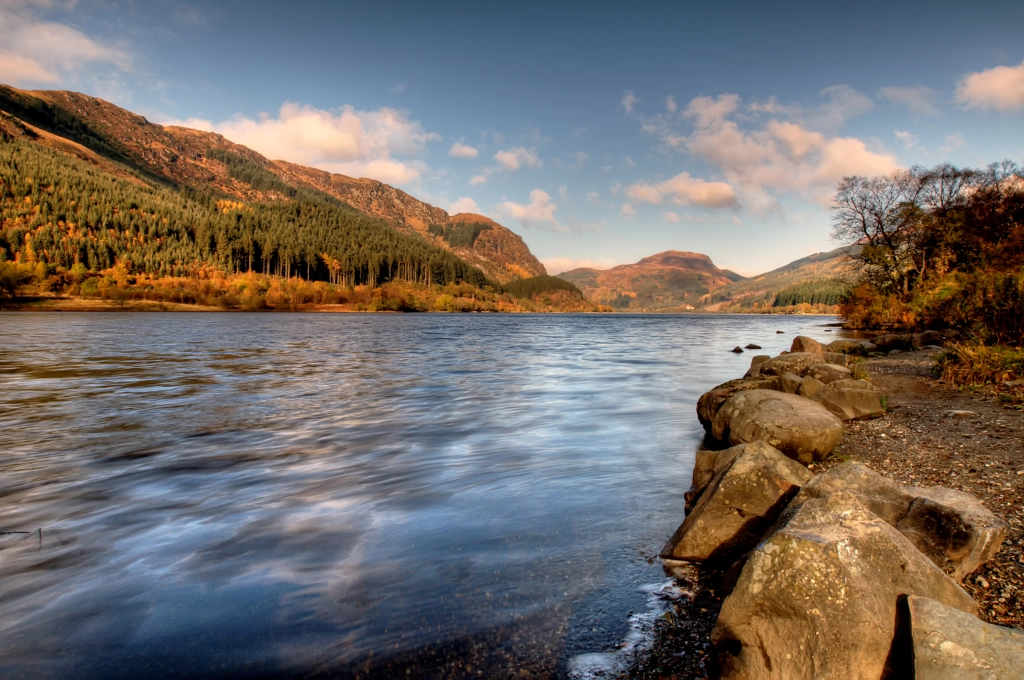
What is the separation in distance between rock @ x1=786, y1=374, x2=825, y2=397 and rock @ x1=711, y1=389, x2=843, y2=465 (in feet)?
10.0

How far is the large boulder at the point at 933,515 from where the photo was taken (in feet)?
14.7

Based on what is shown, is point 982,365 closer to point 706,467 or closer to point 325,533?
point 706,467

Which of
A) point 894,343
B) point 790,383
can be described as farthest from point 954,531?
point 894,343

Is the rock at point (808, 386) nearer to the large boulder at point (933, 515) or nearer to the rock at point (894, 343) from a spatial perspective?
the large boulder at point (933, 515)

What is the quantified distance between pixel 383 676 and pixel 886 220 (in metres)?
54.2

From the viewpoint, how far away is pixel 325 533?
23.1 ft

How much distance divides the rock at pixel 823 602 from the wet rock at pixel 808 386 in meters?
9.54

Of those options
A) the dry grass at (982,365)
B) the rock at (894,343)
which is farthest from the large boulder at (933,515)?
the rock at (894,343)

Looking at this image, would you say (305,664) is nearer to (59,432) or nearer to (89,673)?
(89,673)

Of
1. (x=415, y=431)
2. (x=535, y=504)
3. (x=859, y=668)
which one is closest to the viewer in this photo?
(x=859, y=668)

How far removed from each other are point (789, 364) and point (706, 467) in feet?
34.6

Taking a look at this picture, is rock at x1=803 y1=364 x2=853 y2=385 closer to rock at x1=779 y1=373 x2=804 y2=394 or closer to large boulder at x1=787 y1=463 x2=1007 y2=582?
rock at x1=779 y1=373 x2=804 y2=394

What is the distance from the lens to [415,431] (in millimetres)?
14016

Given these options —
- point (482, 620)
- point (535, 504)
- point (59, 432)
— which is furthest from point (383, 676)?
point (59, 432)
